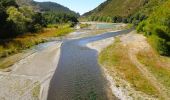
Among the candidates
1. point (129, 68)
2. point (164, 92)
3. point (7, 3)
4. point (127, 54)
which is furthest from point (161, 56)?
point (7, 3)

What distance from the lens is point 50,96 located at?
3912cm

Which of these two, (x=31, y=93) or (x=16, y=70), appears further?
(x=16, y=70)

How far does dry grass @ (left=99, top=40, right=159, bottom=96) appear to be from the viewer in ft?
137

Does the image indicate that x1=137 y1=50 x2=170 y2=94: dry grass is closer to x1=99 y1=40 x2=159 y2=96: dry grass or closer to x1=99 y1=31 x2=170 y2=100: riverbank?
x1=99 y1=31 x2=170 y2=100: riverbank

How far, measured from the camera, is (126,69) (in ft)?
175

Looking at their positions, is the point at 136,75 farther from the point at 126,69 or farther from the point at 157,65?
the point at 157,65

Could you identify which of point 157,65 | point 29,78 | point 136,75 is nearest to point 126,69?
point 136,75

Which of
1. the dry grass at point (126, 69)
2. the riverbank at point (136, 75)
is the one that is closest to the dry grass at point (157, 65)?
the riverbank at point (136, 75)

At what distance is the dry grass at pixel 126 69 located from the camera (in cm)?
4178

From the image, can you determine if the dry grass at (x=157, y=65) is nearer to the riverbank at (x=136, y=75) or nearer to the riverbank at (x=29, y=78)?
the riverbank at (x=136, y=75)

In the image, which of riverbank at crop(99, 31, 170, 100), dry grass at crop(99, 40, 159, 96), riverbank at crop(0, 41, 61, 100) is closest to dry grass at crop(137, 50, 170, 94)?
riverbank at crop(99, 31, 170, 100)

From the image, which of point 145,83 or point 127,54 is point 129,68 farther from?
point 127,54

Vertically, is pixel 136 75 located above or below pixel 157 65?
below

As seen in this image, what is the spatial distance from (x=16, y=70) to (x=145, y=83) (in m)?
23.7
